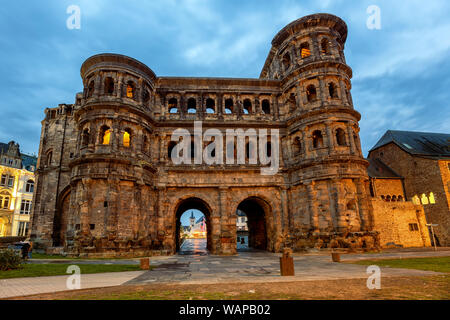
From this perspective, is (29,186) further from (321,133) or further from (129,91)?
(321,133)

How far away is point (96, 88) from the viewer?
67.9 ft

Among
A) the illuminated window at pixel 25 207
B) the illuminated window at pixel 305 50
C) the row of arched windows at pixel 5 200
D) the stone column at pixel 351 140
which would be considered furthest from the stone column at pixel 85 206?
the illuminated window at pixel 25 207

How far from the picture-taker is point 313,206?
20.9 metres

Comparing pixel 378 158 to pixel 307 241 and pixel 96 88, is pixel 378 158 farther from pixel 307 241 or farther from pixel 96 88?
pixel 96 88

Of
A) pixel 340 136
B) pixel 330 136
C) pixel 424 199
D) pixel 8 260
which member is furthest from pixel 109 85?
pixel 424 199

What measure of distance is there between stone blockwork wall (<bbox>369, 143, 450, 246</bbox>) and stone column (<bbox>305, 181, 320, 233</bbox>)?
13.3 metres

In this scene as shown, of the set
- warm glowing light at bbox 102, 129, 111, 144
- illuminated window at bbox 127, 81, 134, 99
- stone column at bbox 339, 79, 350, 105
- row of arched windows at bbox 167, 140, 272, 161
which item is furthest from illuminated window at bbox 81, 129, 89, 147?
stone column at bbox 339, 79, 350, 105

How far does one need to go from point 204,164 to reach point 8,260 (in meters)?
14.8

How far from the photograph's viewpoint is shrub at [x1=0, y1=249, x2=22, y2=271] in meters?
10.5

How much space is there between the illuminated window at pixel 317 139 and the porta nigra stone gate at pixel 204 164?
0.10 metres

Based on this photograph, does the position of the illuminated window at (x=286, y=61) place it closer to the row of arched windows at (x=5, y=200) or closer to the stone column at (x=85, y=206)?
the stone column at (x=85, y=206)

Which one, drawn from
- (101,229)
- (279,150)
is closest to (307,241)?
(279,150)

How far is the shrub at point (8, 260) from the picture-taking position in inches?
413

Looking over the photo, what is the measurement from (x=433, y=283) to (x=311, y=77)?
19.7 meters
